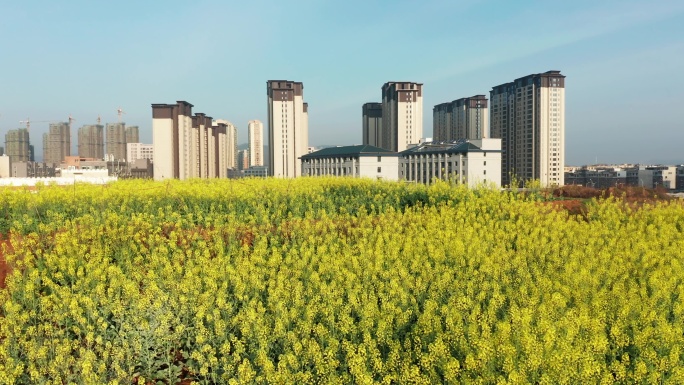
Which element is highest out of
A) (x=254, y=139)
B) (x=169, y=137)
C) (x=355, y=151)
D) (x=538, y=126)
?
(x=254, y=139)

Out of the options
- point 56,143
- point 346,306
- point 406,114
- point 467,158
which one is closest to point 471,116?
point 406,114

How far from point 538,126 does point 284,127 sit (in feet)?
137

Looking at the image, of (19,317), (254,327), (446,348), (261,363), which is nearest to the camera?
(446,348)

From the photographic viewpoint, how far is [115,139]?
518 feet

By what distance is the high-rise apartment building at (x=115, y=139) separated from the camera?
512ft

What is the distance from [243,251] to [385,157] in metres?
51.1

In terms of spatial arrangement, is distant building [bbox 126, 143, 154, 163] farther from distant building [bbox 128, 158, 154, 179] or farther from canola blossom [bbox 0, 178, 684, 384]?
canola blossom [bbox 0, 178, 684, 384]

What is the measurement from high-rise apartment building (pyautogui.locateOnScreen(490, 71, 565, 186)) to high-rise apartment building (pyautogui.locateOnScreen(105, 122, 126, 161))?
120 m

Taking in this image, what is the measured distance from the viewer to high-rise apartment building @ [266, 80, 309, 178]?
269ft

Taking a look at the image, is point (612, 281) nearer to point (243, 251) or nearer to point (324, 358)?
point (324, 358)

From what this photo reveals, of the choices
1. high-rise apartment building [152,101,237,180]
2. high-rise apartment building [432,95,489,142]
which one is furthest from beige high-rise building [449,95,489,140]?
high-rise apartment building [152,101,237,180]

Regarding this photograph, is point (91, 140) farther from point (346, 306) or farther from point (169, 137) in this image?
point (346, 306)

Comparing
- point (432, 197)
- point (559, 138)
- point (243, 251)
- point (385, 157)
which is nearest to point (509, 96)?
point (559, 138)

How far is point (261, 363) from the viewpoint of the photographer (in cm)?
435
